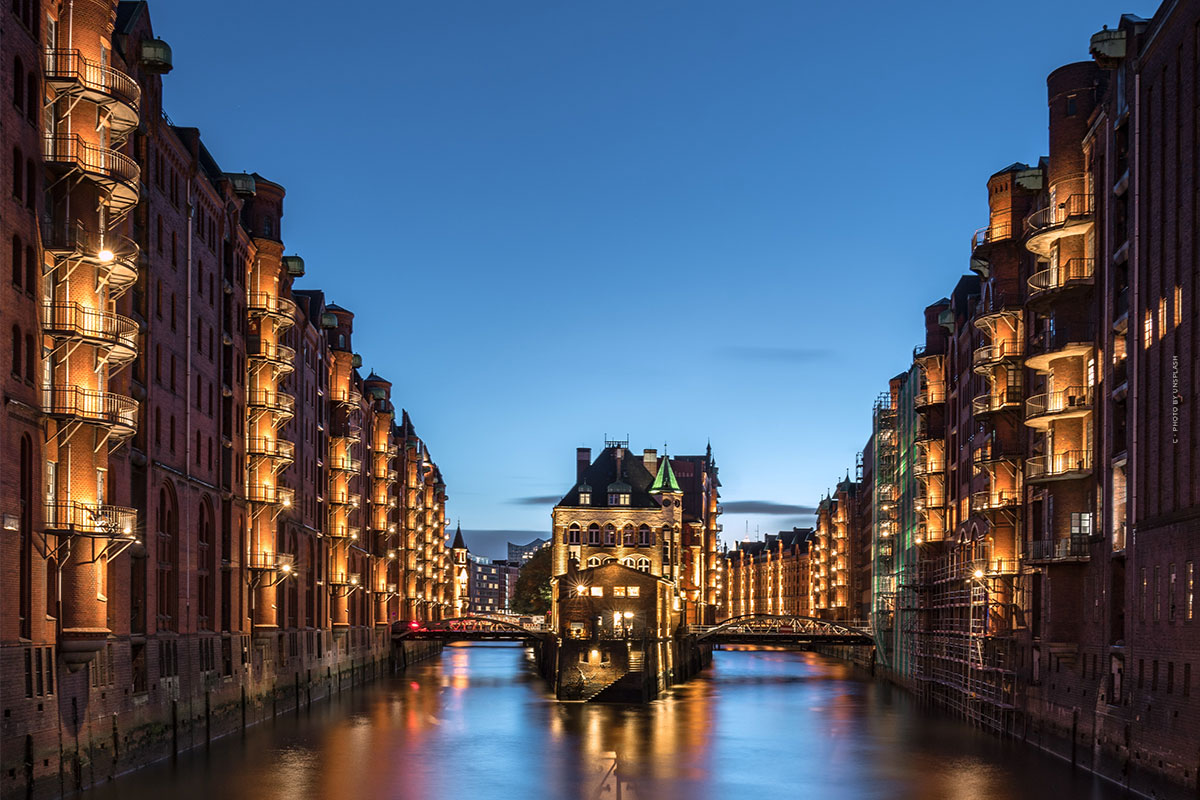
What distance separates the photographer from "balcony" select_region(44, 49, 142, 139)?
43.7 meters

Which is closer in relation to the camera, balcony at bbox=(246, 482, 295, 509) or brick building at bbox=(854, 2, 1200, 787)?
brick building at bbox=(854, 2, 1200, 787)

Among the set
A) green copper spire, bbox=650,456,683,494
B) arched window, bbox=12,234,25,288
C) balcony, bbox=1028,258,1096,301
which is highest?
balcony, bbox=1028,258,1096,301

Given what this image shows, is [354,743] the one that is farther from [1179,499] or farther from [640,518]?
[640,518]

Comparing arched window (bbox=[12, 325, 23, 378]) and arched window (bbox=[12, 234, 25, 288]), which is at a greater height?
arched window (bbox=[12, 234, 25, 288])

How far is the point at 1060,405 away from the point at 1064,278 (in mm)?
4910

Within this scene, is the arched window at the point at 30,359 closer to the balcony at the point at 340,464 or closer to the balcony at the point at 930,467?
the balcony at the point at 340,464

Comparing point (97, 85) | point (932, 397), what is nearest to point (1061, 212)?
point (97, 85)

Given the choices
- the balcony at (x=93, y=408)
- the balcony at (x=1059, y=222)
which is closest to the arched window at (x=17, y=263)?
the balcony at (x=93, y=408)

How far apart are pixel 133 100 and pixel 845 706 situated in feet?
211

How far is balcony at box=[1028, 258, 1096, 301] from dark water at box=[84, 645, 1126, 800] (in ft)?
58.7

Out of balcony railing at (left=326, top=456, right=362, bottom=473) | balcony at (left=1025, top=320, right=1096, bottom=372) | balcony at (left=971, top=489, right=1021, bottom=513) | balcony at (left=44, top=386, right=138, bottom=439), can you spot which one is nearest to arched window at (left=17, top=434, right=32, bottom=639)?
balcony at (left=44, top=386, right=138, bottom=439)

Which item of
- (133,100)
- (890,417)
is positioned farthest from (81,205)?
(890,417)

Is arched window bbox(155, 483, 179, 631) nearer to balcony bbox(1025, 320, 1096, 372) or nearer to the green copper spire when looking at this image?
balcony bbox(1025, 320, 1096, 372)

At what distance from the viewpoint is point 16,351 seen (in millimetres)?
41156
